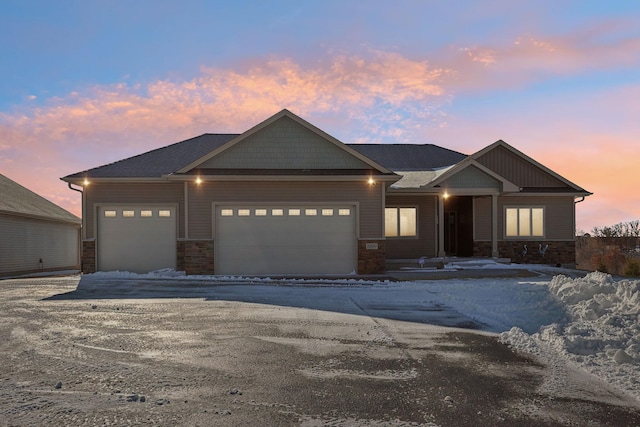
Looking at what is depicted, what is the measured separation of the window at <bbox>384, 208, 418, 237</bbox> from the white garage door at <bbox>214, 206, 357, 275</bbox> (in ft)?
13.9

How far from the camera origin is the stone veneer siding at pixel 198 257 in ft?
56.1

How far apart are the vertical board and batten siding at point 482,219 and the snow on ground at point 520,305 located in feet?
18.9

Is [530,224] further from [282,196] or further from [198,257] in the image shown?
[198,257]

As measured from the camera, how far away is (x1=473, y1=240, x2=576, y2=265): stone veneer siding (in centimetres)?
2161

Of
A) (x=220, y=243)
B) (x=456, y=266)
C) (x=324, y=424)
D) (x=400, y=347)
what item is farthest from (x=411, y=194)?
(x=324, y=424)

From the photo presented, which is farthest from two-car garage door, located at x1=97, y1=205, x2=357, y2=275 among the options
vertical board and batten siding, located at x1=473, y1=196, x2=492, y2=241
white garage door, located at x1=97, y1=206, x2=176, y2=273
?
vertical board and batten siding, located at x1=473, y1=196, x2=492, y2=241

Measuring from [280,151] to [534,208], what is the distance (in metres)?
12.3

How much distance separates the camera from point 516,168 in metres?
22.3

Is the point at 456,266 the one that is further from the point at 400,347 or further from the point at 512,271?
the point at 400,347

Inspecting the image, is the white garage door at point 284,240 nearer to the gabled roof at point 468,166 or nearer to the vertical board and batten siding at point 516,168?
the gabled roof at point 468,166

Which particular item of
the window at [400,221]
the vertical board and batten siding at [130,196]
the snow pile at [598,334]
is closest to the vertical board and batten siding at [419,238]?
the window at [400,221]

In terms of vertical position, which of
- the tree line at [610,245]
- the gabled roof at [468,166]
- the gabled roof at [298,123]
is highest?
the gabled roof at [298,123]

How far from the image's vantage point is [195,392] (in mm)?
4793

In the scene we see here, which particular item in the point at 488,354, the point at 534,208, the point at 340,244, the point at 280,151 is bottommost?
the point at 488,354
